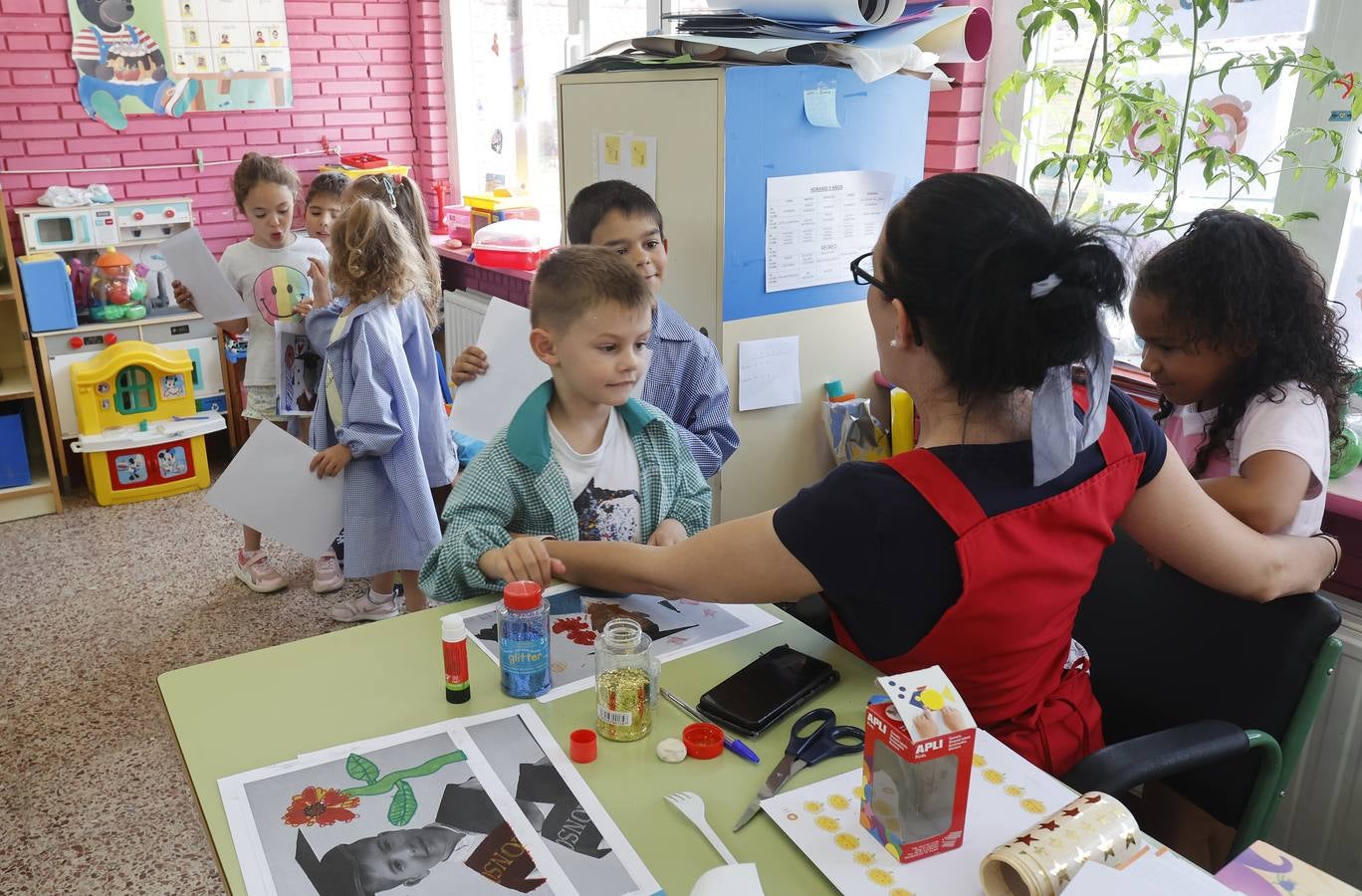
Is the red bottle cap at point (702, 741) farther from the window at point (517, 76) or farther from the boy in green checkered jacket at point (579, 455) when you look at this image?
the window at point (517, 76)

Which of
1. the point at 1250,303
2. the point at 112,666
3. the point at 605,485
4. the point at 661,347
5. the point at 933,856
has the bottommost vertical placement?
the point at 112,666

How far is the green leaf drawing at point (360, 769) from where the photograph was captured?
1.07m

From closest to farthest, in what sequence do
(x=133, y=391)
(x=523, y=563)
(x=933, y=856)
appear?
(x=933, y=856), (x=523, y=563), (x=133, y=391)

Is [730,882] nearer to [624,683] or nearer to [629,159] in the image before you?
[624,683]

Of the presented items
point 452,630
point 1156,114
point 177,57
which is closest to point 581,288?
point 452,630

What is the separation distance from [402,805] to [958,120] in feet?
7.72

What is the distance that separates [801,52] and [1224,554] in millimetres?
1480

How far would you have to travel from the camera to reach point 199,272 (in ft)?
10.4

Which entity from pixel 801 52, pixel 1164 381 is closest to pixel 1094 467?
pixel 1164 381

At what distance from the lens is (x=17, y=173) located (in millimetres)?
4176

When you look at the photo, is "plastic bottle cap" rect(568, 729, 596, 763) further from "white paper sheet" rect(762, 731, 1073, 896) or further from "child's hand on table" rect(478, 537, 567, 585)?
"child's hand on table" rect(478, 537, 567, 585)

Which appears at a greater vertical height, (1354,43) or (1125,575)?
(1354,43)

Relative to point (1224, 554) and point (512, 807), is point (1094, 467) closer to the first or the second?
point (1224, 554)

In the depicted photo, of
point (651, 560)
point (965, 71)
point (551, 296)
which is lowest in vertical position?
point (651, 560)
